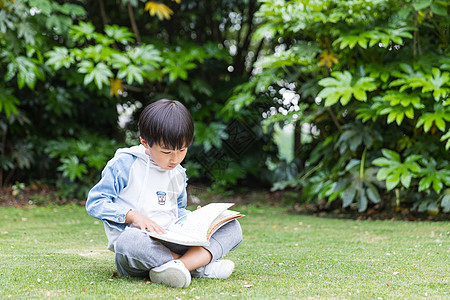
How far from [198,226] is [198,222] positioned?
0.02m

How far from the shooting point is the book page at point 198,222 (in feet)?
6.33

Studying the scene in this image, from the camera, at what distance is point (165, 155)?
1.99 meters

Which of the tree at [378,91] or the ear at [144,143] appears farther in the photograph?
the tree at [378,91]

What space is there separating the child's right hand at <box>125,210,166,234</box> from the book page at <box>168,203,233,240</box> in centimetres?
7

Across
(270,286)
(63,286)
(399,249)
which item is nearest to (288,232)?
(399,249)

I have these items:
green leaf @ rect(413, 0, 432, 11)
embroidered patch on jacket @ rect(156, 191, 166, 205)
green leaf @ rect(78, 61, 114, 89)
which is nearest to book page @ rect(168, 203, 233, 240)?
embroidered patch on jacket @ rect(156, 191, 166, 205)

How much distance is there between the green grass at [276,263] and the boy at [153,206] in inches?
2.5

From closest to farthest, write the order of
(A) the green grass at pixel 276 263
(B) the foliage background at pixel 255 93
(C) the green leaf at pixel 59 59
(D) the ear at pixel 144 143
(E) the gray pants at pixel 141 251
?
1. (A) the green grass at pixel 276 263
2. (E) the gray pants at pixel 141 251
3. (D) the ear at pixel 144 143
4. (B) the foliage background at pixel 255 93
5. (C) the green leaf at pixel 59 59

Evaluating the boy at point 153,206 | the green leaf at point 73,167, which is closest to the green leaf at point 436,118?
the boy at point 153,206

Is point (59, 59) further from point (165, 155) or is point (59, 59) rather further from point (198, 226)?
point (198, 226)

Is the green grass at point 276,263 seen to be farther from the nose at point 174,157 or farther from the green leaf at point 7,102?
the green leaf at point 7,102

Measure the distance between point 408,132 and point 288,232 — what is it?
1.41 m

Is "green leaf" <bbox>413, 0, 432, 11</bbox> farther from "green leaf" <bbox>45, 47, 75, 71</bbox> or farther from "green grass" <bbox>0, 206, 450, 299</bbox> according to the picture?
"green leaf" <bbox>45, 47, 75, 71</bbox>

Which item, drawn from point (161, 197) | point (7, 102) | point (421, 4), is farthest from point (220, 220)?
point (7, 102)
